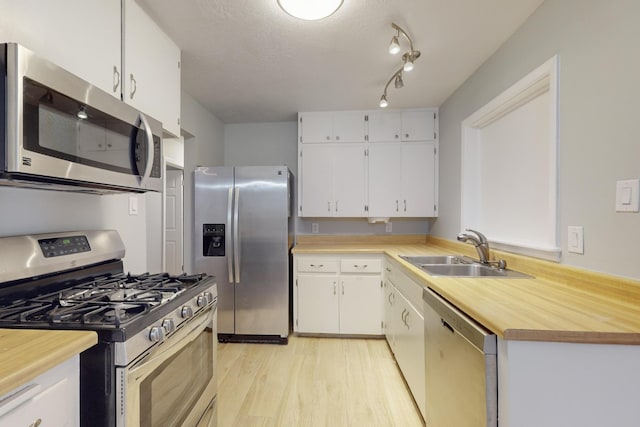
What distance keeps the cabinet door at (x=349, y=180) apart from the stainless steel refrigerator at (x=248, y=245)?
0.66 metres

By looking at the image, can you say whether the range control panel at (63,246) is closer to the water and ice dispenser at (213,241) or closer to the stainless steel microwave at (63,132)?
the stainless steel microwave at (63,132)

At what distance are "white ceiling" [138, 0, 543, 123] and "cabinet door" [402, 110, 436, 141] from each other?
0.21 meters

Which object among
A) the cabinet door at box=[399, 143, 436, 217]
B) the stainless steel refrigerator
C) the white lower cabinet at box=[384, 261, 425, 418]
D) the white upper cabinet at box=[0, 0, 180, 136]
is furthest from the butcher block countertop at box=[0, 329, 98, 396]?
the cabinet door at box=[399, 143, 436, 217]

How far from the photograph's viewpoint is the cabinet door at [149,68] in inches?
55.8

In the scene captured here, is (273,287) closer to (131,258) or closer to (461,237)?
(131,258)

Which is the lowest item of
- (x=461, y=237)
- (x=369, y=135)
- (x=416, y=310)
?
(x=416, y=310)

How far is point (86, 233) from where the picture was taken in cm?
136

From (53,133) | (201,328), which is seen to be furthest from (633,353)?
(53,133)

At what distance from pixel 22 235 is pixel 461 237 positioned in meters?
2.34

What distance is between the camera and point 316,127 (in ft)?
10.5

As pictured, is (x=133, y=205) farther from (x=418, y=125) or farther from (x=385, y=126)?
(x=418, y=125)

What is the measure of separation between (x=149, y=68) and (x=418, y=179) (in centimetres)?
258

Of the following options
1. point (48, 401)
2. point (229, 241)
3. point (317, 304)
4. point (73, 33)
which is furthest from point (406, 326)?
point (73, 33)

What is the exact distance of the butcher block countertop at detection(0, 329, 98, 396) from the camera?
1.94 ft
